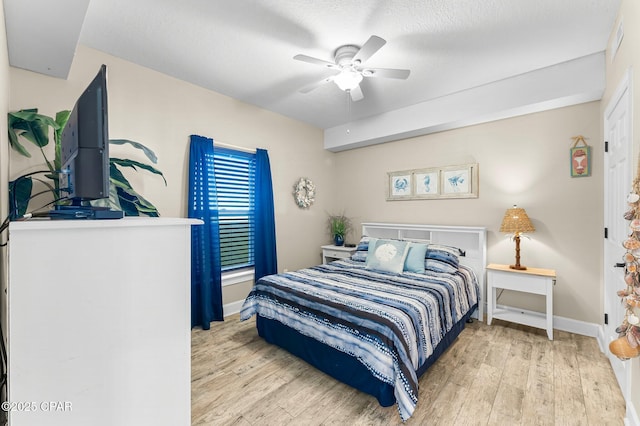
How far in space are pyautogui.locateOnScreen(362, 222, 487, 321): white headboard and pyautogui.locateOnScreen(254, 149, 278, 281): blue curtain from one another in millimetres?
1577

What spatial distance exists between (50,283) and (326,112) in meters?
3.78

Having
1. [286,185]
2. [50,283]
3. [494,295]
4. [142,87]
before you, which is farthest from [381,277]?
[142,87]

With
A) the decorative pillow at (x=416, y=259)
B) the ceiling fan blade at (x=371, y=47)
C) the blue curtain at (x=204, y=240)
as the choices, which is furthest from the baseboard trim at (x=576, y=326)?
the blue curtain at (x=204, y=240)

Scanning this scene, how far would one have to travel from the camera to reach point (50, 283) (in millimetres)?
824

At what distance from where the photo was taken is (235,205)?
371 cm

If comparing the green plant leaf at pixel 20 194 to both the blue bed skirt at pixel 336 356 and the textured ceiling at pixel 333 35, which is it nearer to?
the textured ceiling at pixel 333 35

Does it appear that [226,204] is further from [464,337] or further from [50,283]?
[464,337]

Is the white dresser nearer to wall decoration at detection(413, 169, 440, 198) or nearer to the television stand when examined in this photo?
the television stand

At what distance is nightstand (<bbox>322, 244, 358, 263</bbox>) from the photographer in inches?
173

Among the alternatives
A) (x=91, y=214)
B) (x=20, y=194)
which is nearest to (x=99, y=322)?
(x=91, y=214)

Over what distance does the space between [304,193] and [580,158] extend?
3329mm

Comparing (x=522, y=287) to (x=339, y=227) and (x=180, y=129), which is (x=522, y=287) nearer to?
(x=339, y=227)

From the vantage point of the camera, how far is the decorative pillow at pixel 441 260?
3145 mm

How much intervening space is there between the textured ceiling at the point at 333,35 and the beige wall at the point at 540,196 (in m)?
0.69
